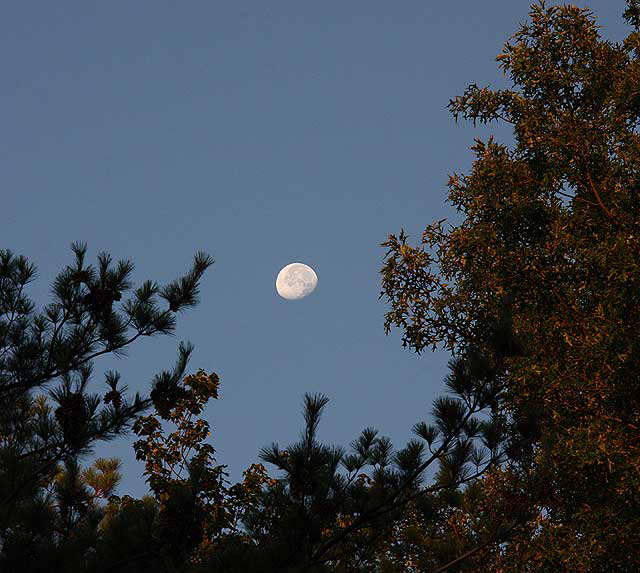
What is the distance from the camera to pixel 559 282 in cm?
1359

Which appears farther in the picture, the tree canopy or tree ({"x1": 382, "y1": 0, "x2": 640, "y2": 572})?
tree ({"x1": 382, "y1": 0, "x2": 640, "y2": 572})

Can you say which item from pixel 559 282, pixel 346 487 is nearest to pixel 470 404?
pixel 346 487

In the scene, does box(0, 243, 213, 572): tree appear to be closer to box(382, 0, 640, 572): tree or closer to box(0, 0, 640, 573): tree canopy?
box(0, 0, 640, 573): tree canopy

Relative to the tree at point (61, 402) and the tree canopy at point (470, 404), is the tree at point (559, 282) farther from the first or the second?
the tree at point (61, 402)

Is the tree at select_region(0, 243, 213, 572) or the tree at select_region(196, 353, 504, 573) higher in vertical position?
the tree at select_region(0, 243, 213, 572)

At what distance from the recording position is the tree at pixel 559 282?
38.3ft

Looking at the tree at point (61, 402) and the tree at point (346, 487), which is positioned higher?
the tree at point (61, 402)

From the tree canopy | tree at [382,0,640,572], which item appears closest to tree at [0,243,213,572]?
the tree canopy

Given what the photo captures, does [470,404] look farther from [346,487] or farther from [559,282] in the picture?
[559,282]

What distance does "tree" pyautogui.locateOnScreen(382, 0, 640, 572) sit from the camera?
11.7 m

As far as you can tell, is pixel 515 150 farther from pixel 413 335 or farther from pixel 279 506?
pixel 279 506

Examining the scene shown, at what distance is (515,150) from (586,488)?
575cm

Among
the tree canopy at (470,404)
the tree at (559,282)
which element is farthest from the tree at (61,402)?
the tree at (559,282)

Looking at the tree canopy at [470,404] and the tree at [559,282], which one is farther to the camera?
the tree at [559,282]
